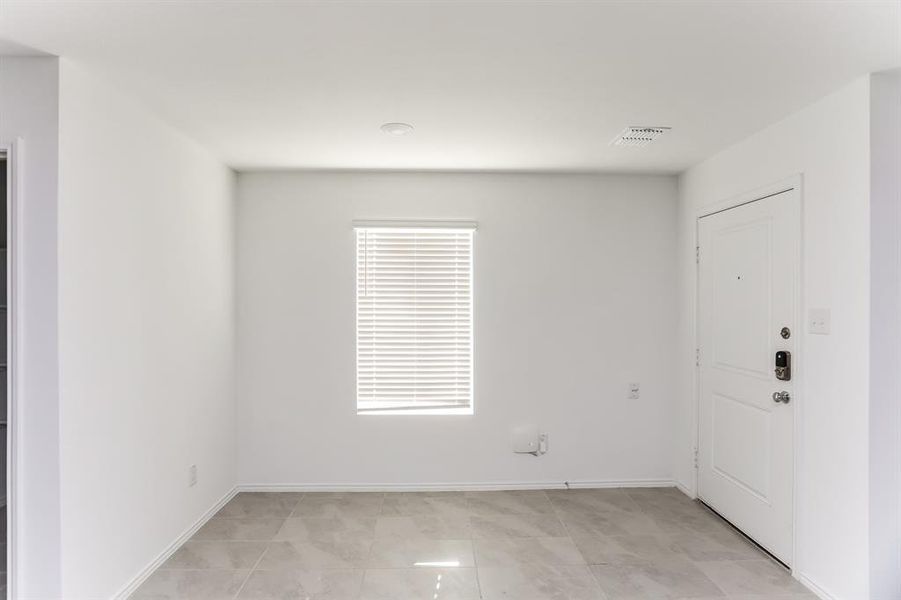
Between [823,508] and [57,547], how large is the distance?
11.4 feet

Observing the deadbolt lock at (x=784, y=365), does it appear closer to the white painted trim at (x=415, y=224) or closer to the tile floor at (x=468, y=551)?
the tile floor at (x=468, y=551)

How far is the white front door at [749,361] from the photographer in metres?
2.72

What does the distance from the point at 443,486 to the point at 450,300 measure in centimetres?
146

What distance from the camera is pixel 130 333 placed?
2525mm

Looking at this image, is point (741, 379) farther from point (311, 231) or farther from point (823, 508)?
point (311, 231)

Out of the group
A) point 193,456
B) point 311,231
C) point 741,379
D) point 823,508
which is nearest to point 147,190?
point 311,231

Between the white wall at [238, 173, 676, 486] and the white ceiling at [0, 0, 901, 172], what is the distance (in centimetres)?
86

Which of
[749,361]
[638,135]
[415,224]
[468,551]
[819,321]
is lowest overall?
[468,551]

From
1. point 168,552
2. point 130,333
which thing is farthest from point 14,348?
point 168,552

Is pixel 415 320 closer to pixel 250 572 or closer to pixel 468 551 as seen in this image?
pixel 468 551

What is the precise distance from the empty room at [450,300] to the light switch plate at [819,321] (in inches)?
0.6

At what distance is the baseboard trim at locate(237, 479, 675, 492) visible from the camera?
3879 mm

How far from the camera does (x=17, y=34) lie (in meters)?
1.86

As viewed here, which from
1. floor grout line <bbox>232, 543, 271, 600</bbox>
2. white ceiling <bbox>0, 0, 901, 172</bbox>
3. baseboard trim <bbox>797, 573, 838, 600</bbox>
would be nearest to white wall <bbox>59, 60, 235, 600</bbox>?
white ceiling <bbox>0, 0, 901, 172</bbox>
